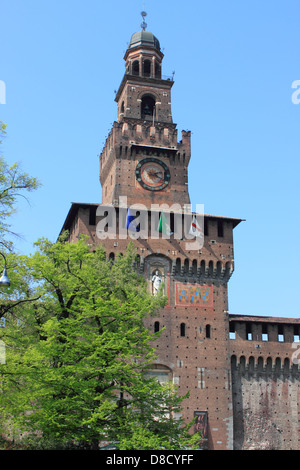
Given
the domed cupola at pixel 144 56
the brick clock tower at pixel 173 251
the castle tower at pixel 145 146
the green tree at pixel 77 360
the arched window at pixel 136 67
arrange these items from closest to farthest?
the green tree at pixel 77 360 → the brick clock tower at pixel 173 251 → the castle tower at pixel 145 146 → the domed cupola at pixel 144 56 → the arched window at pixel 136 67

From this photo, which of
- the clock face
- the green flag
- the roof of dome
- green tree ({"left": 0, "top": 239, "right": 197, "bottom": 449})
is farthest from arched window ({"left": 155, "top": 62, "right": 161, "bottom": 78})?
green tree ({"left": 0, "top": 239, "right": 197, "bottom": 449})

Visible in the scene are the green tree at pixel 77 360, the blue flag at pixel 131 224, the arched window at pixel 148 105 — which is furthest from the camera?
the arched window at pixel 148 105

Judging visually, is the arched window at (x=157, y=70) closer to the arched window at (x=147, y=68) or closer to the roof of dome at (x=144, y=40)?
the arched window at (x=147, y=68)

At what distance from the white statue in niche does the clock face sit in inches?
239

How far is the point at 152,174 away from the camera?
43.8m

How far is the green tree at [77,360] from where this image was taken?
24203 millimetres

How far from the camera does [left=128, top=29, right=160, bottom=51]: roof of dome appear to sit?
48.6 m

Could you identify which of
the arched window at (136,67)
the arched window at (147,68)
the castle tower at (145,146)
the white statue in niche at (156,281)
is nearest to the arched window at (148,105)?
the castle tower at (145,146)

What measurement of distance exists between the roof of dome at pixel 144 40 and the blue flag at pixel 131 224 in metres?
15.3

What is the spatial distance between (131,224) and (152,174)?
4834 millimetres

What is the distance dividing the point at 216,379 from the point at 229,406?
5.81 ft

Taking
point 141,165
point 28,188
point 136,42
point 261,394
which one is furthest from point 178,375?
point 136,42

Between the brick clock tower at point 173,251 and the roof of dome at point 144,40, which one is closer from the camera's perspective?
the brick clock tower at point 173,251
